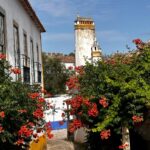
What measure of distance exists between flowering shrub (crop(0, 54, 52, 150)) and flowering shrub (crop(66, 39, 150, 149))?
1.17 meters

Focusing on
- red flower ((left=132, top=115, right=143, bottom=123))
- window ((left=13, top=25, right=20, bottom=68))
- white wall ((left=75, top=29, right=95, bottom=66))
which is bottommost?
red flower ((left=132, top=115, right=143, bottom=123))

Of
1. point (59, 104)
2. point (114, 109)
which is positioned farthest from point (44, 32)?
point (114, 109)

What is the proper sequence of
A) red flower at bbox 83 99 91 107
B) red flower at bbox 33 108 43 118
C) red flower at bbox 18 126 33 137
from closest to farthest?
1. red flower at bbox 18 126 33 137
2. red flower at bbox 33 108 43 118
3. red flower at bbox 83 99 91 107

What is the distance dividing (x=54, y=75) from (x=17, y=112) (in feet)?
131

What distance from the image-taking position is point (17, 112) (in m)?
9.38

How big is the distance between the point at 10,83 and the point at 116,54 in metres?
3.47

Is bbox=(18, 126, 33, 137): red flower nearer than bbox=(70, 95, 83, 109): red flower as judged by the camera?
Yes

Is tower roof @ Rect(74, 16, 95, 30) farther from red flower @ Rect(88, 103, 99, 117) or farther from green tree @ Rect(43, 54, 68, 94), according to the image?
red flower @ Rect(88, 103, 99, 117)

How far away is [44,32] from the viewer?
2653cm

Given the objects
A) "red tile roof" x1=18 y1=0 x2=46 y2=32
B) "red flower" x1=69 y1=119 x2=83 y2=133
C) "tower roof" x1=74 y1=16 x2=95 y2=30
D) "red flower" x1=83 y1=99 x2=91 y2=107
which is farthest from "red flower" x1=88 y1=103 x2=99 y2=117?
"tower roof" x1=74 y1=16 x2=95 y2=30

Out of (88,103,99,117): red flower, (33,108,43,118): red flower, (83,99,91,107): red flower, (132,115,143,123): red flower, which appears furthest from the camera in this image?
(83,99,91,107): red flower

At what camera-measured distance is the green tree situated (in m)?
46.6

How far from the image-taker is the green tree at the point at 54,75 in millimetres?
46625

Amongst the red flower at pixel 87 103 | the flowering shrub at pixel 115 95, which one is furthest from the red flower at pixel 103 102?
the red flower at pixel 87 103
